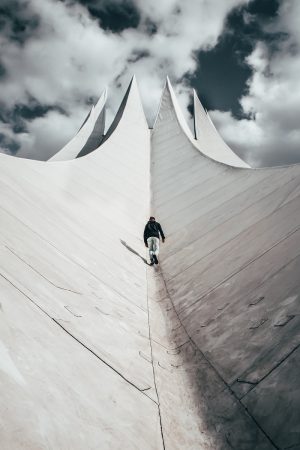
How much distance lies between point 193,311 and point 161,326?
15.6 inches

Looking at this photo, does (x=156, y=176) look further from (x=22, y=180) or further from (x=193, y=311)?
(x=193, y=311)

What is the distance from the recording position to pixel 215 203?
7164 mm

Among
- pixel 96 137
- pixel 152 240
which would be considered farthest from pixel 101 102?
pixel 152 240

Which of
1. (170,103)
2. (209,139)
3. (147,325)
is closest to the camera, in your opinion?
(147,325)

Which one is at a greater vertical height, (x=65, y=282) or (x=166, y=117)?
(x=166, y=117)

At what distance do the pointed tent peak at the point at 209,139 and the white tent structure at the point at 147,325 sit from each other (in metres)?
15.0

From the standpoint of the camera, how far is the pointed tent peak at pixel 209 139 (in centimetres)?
2098

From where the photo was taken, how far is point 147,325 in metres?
3.23

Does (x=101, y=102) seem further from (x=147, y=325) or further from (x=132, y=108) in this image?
(x=147, y=325)

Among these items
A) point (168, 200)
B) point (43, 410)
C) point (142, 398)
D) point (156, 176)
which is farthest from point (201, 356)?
point (156, 176)

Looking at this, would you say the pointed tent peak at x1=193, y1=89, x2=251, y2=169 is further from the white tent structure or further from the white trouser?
the white trouser

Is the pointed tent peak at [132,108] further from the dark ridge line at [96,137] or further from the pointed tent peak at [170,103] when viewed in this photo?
the dark ridge line at [96,137]

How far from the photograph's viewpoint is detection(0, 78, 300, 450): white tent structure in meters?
1.61

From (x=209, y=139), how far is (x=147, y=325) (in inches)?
828
